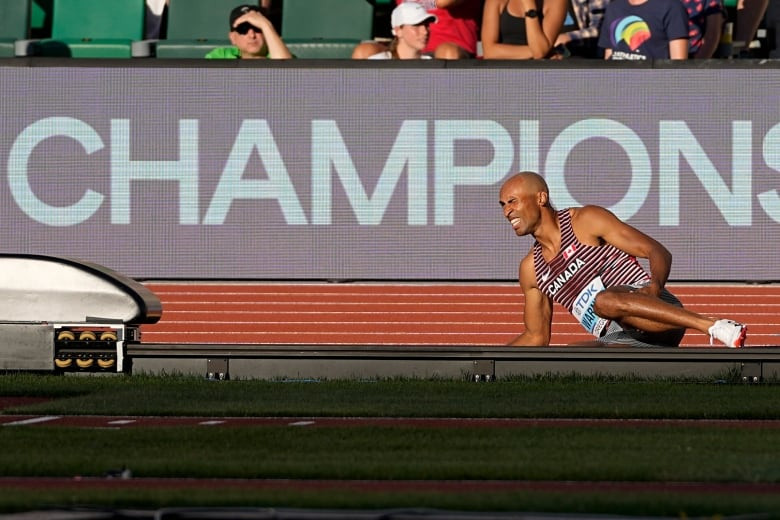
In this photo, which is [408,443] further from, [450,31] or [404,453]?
[450,31]

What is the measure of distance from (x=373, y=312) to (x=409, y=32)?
240 cm

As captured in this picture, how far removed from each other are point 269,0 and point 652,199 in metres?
4.19

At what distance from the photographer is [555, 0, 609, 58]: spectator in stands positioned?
15555mm

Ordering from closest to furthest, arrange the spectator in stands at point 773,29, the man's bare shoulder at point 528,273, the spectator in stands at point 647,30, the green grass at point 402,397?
the green grass at point 402,397
the man's bare shoulder at point 528,273
the spectator in stands at point 647,30
the spectator in stands at point 773,29

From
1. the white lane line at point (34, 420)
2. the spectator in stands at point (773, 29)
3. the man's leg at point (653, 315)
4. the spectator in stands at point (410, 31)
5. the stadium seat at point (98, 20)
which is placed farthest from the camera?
the spectator in stands at point (773, 29)

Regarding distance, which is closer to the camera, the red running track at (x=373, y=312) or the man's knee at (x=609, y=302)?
the man's knee at (x=609, y=302)

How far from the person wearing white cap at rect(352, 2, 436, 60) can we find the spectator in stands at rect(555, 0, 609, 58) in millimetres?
1415

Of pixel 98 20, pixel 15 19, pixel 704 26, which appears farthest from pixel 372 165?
pixel 15 19

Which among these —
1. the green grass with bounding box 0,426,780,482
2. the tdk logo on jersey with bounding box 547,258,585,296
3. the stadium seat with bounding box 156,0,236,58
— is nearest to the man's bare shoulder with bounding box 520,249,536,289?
the tdk logo on jersey with bounding box 547,258,585,296

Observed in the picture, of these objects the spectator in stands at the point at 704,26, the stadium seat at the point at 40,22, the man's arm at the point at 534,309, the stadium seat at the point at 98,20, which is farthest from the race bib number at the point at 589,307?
the stadium seat at the point at 40,22

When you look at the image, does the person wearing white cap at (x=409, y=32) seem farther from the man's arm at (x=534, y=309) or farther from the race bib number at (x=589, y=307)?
the race bib number at (x=589, y=307)

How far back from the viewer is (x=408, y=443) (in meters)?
7.21

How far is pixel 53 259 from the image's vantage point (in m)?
10.7

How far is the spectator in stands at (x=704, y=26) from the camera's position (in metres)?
15.2
